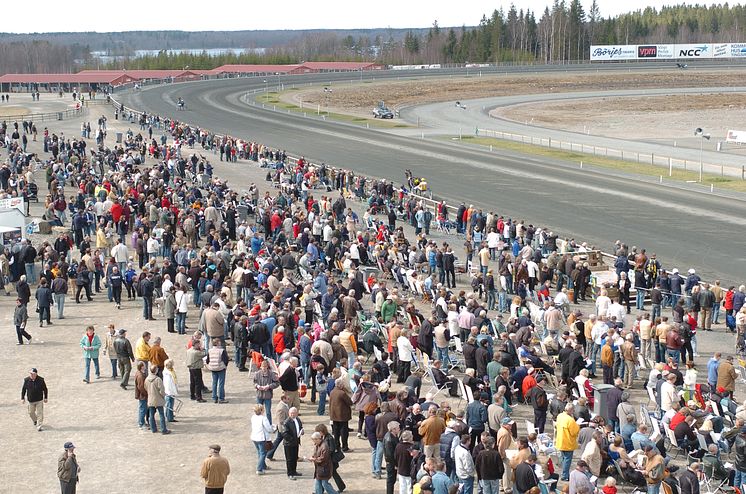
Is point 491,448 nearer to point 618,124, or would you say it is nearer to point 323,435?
point 323,435

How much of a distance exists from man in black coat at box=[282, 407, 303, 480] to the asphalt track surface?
61.8ft

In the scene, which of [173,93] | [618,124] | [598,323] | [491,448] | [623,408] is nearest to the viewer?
[491,448]

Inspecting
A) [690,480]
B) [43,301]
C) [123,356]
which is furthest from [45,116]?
[690,480]

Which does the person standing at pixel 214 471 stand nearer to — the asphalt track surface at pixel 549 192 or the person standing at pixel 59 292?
the person standing at pixel 59 292

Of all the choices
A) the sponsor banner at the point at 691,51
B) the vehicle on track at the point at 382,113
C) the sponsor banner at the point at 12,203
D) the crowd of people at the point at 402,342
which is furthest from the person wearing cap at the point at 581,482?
the sponsor banner at the point at 691,51

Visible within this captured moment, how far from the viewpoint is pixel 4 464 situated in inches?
632

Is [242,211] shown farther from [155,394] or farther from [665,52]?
[665,52]

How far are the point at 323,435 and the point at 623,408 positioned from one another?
16.4 ft

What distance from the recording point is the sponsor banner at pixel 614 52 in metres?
171

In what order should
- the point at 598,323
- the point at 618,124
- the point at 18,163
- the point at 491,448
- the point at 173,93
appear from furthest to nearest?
the point at 173,93 → the point at 618,124 → the point at 18,163 → the point at 598,323 → the point at 491,448

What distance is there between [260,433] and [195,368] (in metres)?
3.61

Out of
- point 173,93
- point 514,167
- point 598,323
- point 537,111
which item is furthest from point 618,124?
point 598,323

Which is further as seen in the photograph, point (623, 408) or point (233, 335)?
point (233, 335)

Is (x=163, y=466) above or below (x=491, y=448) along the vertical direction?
below
